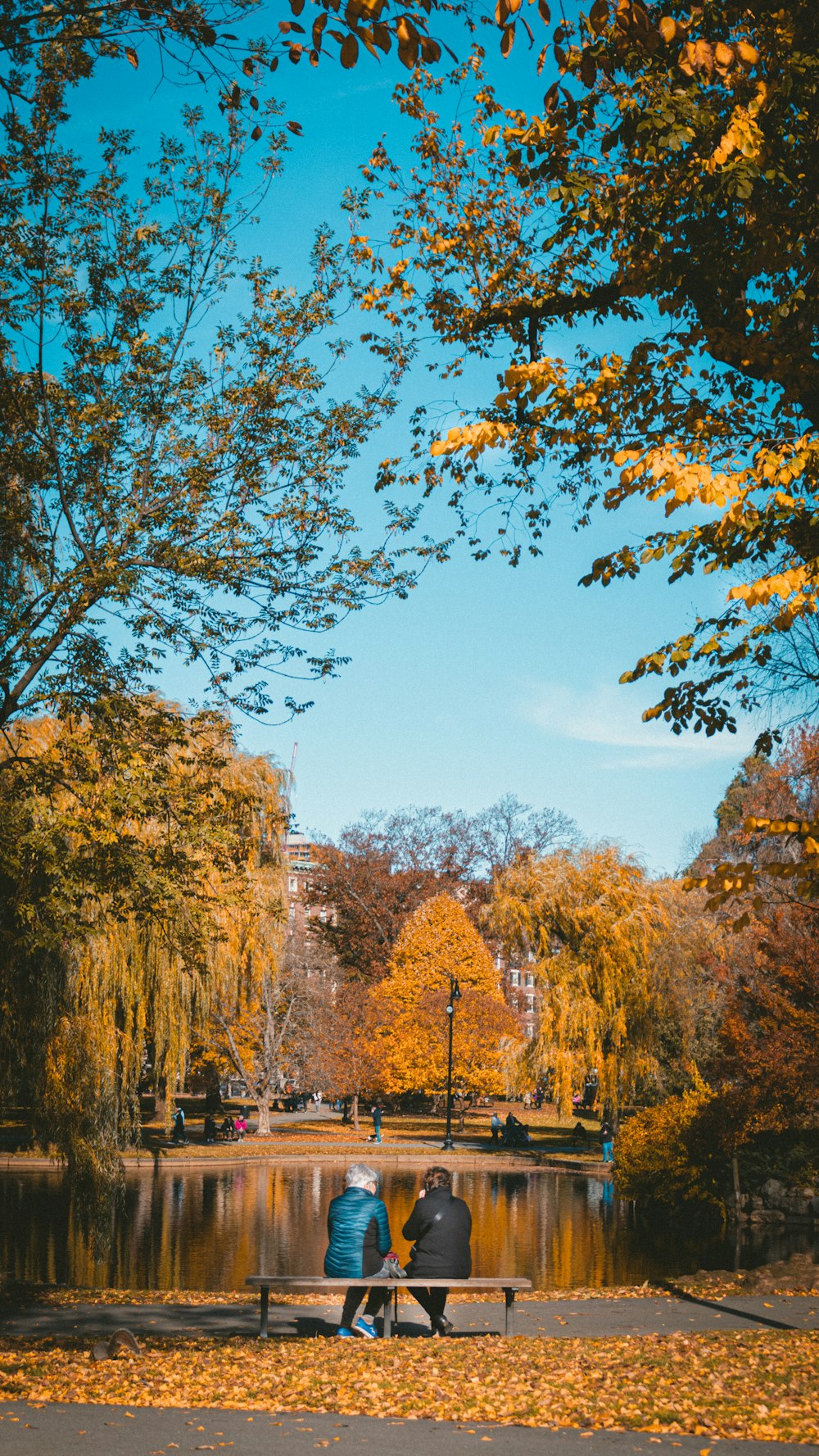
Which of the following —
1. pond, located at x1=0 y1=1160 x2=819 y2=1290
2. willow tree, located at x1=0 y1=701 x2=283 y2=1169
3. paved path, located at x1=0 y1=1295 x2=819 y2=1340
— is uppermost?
willow tree, located at x1=0 y1=701 x2=283 y2=1169

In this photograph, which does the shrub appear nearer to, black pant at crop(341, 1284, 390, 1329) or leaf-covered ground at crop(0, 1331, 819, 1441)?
black pant at crop(341, 1284, 390, 1329)

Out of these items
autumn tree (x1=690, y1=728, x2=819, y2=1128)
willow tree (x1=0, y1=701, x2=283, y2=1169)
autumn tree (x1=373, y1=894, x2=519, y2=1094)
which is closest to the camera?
willow tree (x1=0, y1=701, x2=283, y2=1169)

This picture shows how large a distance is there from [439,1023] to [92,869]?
1178 inches

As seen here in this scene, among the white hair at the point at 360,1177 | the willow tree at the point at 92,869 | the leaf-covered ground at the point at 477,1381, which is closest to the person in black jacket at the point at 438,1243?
the white hair at the point at 360,1177

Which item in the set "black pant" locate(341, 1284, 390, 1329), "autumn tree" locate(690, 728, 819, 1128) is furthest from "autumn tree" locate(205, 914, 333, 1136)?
"black pant" locate(341, 1284, 390, 1329)

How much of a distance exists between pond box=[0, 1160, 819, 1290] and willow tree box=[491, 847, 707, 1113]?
17.6ft

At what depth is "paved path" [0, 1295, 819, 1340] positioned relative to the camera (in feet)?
30.7

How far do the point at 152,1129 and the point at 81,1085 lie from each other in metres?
22.8

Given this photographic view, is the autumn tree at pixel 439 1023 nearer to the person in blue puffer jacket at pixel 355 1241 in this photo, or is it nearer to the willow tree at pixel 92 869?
the willow tree at pixel 92 869

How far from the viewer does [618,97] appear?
7.67m

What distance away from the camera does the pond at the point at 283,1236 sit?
611 inches

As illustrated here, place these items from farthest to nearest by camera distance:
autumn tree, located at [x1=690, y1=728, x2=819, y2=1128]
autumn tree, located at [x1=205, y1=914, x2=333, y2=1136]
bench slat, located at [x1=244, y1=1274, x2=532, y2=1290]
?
autumn tree, located at [x1=205, y1=914, x2=333, y2=1136] → autumn tree, located at [x1=690, y1=728, x2=819, y2=1128] → bench slat, located at [x1=244, y1=1274, x2=532, y2=1290]

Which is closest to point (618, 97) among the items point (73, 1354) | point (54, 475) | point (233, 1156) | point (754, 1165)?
point (54, 475)

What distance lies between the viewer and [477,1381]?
7.02 m
